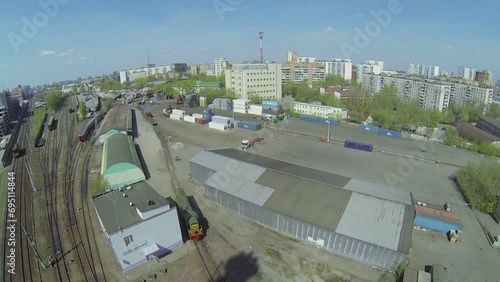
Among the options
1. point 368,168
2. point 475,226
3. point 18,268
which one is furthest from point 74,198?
point 475,226

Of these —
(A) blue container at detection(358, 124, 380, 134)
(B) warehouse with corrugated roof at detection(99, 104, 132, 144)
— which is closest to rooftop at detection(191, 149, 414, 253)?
(B) warehouse with corrugated roof at detection(99, 104, 132, 144)

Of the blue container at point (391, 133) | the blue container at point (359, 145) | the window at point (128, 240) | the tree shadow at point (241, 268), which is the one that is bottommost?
the tree shadow at point (241, 268)

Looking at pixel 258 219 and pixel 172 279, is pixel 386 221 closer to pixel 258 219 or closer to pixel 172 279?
pixel 258 219

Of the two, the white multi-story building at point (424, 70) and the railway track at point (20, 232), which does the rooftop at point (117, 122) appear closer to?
the railway track at point (20, 232)

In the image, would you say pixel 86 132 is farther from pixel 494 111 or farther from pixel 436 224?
pixel 494 111


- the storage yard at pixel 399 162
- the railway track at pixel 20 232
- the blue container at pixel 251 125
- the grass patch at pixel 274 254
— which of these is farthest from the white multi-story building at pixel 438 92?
the railway track at pixel 20 232

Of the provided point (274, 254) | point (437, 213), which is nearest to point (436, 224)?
point (437, 213)
